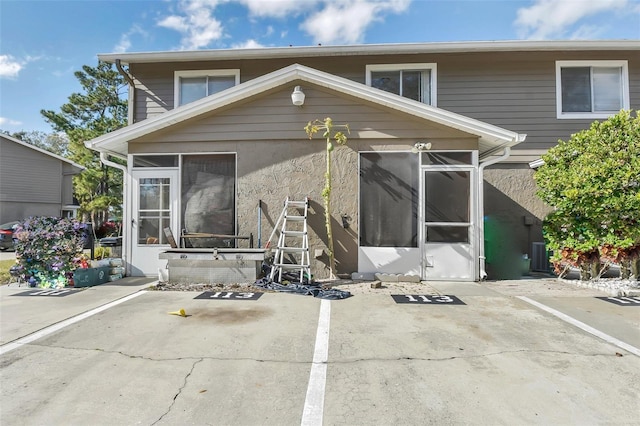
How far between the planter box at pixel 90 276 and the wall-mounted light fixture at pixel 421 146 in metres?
6.54

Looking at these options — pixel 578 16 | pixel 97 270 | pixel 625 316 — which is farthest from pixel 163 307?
pixel 578 16

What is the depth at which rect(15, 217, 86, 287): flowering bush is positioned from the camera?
5.48 m

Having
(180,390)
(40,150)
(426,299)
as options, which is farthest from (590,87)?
(40,150)

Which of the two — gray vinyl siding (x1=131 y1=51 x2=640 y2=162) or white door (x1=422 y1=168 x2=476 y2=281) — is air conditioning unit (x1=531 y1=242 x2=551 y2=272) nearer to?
gray vinyl siding (x1=131 y1=51 x2=640 y2=162)

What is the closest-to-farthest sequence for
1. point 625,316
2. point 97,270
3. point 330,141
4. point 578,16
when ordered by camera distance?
point 625,316 → point 97,270 → point 330,141 → point 578,16

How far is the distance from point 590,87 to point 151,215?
11399mm

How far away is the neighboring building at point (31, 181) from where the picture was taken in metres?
16.2

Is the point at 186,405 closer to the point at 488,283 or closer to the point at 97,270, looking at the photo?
the point at 97,270

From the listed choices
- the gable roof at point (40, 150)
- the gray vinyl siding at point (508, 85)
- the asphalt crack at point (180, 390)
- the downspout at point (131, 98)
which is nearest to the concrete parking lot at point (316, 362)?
the asphalt crack at point (180, 390)

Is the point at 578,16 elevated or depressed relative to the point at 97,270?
elevated

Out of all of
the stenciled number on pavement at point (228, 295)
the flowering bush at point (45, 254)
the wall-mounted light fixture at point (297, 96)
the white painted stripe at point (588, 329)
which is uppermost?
the wall-mounted light fixture at point (297, 96)

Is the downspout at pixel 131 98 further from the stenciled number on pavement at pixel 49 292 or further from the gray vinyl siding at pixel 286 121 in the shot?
the stenciled number on pavement at pixel 49 292

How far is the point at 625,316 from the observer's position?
3.98m

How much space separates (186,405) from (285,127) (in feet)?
16.9
